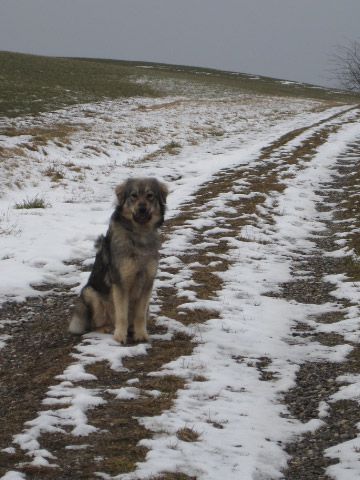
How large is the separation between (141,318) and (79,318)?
2.83ft

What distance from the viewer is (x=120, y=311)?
7578mm

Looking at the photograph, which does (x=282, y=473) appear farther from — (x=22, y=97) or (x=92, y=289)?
(x=22, y=97)

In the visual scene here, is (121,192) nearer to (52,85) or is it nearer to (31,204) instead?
(31,204)

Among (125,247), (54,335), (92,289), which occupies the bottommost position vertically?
(54,335)

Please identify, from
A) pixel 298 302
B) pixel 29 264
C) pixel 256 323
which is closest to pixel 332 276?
pixel 298 302

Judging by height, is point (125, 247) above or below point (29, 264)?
above

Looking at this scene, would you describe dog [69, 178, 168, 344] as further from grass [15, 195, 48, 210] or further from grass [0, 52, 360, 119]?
grass [0, 52, 360, 119]

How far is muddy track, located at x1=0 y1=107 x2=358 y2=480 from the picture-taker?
4.88 m

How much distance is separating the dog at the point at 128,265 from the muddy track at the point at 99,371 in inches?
17.0

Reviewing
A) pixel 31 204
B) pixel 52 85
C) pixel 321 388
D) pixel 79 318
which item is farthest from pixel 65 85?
pixel 321 388

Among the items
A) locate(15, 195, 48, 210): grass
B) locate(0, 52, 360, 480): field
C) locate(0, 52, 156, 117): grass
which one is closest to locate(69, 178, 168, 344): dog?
locate(0, 52, 360, 480): field

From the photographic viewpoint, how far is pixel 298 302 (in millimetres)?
9453

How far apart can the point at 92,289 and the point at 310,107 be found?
49050mm

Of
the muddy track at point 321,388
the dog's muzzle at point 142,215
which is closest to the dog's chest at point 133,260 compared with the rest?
the dog's muzzle at point 142,215
